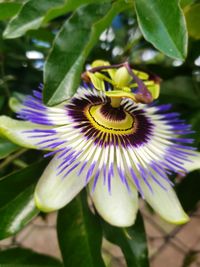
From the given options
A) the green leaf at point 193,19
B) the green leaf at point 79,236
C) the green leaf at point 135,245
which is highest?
the green leaf at point 193,19

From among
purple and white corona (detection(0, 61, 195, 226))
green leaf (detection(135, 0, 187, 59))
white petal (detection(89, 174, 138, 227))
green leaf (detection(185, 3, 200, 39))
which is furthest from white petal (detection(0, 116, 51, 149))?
green leaf (detection(185, 3, 200, 39))

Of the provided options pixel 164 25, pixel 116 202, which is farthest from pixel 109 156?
pixel 164 25

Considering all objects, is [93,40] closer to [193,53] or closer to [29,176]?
[29,176]

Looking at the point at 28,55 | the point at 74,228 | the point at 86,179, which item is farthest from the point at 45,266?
the point at 28,55

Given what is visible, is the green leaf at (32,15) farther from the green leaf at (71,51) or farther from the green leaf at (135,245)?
the green leaf at (135,245)

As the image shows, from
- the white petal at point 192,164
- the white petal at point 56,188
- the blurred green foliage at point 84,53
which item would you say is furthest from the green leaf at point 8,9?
the white petal at point 192,164

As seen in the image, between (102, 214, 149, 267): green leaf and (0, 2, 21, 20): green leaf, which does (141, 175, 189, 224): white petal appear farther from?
(0, 2, 21, 20): green leaf

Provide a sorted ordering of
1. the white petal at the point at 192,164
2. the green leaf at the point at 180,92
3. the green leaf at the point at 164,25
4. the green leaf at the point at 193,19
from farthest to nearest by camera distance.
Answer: the green leaf at the point at 180,92
the green leaf at the point at 193,19
the white petal at the point at 192,164
the green leaf at the point at 164,25
